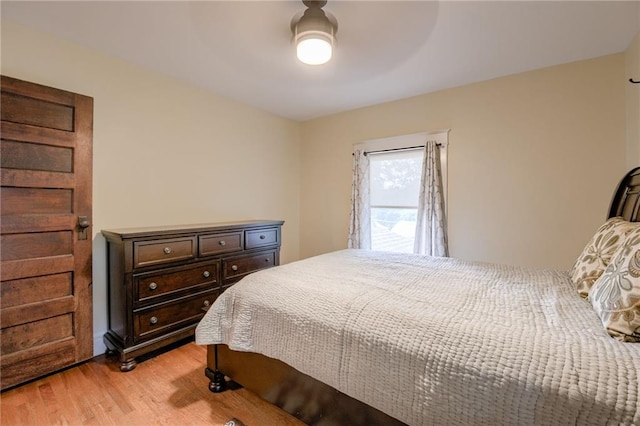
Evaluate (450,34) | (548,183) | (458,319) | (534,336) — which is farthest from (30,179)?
(548,183)

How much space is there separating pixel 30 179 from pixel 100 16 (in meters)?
1.17

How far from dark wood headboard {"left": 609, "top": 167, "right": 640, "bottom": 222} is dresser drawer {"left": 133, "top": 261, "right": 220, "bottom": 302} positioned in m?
3.08

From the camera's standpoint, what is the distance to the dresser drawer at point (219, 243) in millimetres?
2471

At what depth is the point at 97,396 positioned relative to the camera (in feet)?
5.74

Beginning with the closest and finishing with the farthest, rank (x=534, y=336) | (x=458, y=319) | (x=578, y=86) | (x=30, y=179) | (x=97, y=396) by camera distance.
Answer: (x=534, y=336)
(x=458, y=319)
(x=97, y=396)
(x=30, y=179)
(x=578, y=86)

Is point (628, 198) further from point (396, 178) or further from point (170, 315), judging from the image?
point (170, 315)

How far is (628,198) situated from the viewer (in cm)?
192

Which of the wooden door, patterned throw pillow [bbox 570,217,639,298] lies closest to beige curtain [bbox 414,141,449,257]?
patterned throw pillow [bbox 570,217,639,298]

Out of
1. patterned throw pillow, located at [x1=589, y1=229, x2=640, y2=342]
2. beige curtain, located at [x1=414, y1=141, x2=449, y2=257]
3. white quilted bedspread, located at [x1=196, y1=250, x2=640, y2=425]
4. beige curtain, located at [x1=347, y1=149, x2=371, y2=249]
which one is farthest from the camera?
beige curtain, located at [x1=347, y1=149, x2=371, y2=249]

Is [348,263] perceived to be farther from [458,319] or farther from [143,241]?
[143,241]

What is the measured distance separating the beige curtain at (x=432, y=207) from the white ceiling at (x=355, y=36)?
763 mm

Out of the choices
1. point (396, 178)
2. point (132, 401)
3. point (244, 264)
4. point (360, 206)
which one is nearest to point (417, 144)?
point (396, 178)

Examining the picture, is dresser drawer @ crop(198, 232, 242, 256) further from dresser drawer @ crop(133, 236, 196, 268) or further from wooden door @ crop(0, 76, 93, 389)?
wooden door @ crop(0, 76, 93, 389)

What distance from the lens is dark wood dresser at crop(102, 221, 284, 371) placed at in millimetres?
2051
